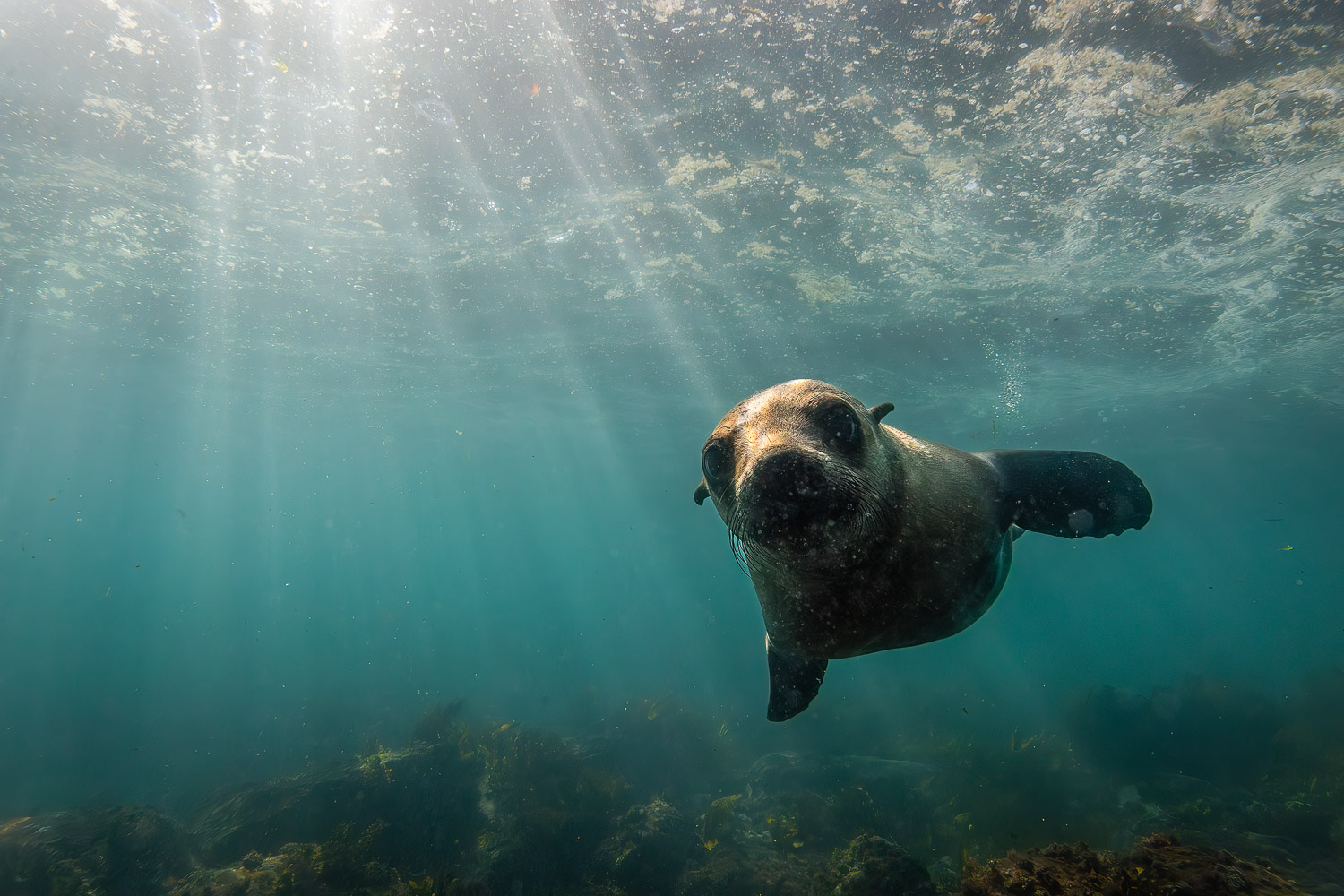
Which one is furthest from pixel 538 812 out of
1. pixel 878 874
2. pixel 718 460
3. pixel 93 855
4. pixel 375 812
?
pixel 718 460

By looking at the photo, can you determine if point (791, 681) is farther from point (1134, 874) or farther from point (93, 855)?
point (93, 855)

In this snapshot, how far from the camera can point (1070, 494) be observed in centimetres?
286

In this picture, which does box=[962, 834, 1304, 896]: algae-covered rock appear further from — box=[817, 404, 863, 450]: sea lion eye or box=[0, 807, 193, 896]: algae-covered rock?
box=[0, 807, 193, 896]: algae-covered rock

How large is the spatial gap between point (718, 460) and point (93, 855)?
1256 cm

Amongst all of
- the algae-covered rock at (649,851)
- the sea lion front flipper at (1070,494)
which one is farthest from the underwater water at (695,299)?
the sea lion front flipper at (1070,494)

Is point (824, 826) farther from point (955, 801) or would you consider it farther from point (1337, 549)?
point (1337, 549)

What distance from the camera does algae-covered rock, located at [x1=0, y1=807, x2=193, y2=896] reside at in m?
8.26

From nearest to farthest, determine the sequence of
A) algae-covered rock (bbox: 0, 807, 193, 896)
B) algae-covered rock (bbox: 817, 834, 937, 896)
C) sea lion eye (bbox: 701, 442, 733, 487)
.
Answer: sea lion eye (bbox: 701, 442, 733, 487) < algae-covered rock (bbox: 817, 834, 937, 896) < algae-covered rock (bbox: 0, 807, 193, 896)

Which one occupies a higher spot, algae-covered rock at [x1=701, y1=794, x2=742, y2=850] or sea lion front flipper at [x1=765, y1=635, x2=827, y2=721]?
sea lion front flipper at [x1=765, y1=635, x2=827, y2=721]

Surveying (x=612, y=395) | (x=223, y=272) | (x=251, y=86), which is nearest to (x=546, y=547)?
(x=612, y=395)

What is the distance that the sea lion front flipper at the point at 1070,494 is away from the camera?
112 inches

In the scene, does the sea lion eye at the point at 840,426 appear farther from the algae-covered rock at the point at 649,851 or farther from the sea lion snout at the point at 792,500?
the algae-covered rock at the point at 649,851

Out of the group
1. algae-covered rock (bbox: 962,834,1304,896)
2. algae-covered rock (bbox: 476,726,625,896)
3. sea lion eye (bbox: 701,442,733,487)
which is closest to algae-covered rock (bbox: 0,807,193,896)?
algae-covered rock (bbox: 476,726,625,896)

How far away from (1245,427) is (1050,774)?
21017mm
